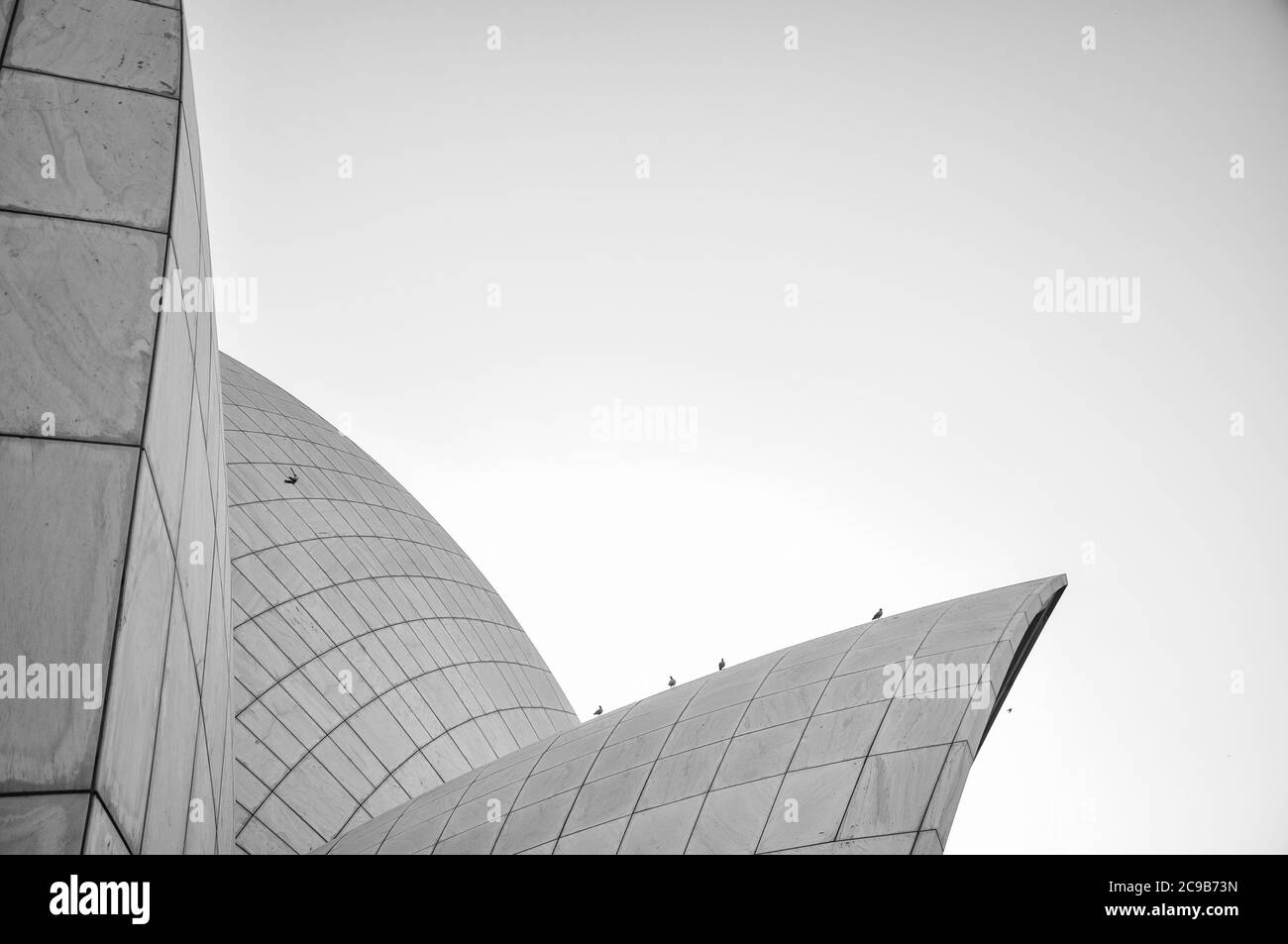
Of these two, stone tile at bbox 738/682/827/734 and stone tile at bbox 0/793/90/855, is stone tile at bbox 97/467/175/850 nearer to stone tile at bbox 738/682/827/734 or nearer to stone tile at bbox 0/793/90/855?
stone tile at bbox 0/793/90/855

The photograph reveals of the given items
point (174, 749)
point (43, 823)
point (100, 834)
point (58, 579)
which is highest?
point (58, 579)

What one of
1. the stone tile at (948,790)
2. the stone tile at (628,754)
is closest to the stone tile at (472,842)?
the stone tile at (628,754)

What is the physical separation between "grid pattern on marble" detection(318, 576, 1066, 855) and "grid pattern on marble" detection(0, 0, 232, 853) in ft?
15.9

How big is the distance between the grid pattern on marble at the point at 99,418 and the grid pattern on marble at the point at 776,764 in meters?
4.84

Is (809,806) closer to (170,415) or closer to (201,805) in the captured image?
(201,805)

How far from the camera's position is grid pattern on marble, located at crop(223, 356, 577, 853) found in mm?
16562

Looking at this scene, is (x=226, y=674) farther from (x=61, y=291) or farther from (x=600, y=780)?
(x=61, y=291)

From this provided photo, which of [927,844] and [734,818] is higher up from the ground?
[927,844]

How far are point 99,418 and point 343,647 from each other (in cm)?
1459

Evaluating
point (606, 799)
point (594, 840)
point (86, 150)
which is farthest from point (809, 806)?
point (86, 150)

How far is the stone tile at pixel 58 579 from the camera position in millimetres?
4926

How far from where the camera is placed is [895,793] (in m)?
9.08
